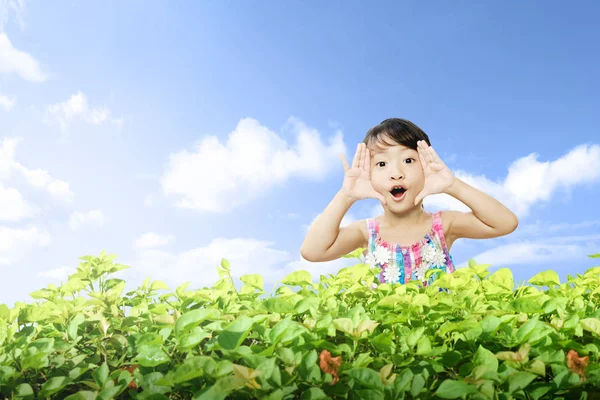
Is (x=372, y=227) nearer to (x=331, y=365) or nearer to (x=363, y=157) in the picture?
(x=363, y=157)

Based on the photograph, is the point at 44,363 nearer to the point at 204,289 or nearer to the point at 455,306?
the point at 204,289

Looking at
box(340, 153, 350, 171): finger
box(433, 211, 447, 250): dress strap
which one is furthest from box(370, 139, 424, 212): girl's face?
box(433, 211, 447, 250): dress strap

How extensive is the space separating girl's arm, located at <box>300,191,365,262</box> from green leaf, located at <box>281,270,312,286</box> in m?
2.19

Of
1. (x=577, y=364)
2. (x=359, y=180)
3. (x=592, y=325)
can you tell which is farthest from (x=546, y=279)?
(x=359, y=180)

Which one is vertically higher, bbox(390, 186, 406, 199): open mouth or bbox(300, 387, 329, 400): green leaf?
bbox(390, 186, 406, 199): open mouth

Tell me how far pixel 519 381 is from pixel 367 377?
50 cm

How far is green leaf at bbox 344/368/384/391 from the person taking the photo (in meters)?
1.68

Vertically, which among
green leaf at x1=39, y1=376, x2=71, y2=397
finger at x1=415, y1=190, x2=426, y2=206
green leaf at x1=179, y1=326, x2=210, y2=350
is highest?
finger at x1=415, y1=190, x2=426, y2=206

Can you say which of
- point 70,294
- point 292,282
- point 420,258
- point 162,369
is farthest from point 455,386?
point 420,258

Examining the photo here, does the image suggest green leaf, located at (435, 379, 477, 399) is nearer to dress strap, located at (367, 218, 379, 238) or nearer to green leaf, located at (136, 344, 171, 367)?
green leaf, located at (136, 344, 171, 367)

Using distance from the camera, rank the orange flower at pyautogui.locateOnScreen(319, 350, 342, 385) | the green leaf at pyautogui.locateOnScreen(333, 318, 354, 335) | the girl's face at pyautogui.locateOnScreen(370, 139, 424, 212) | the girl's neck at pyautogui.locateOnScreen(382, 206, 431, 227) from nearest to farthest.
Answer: the orange flower at pyautogui.locateOnScreen(319, 350, 342, 385)
the green leaf at pyautogui.locateOnScreen(333, 318, 354, 335)
the girl's face at pyautogui.locateOnScreen(370, 139, 424, 212)
the girl's neck at pyautogui.locateOnScreen(382, 206, 431, 227)

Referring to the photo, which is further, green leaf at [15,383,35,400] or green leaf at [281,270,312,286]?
green leaf at [281,270,312,286]

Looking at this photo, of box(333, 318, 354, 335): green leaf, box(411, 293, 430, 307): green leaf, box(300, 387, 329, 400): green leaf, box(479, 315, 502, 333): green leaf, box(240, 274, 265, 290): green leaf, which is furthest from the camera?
box(240, 274, 265, 290): green leaf

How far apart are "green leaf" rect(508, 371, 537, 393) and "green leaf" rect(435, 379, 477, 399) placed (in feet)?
0.50
